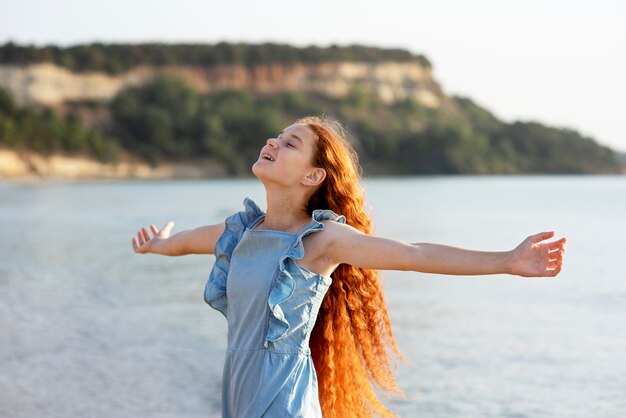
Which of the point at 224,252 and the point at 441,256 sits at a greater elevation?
the point at 441,256

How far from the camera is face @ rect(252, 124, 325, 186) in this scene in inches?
136

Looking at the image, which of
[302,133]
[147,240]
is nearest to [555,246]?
[302,133]

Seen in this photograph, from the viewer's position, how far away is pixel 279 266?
3.29 m

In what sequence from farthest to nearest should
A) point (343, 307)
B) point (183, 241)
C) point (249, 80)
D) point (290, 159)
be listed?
point (249, 80) → point (183, 241) → point (343, 307) → point (290, 159)

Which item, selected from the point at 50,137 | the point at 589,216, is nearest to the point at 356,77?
the point at 50,137

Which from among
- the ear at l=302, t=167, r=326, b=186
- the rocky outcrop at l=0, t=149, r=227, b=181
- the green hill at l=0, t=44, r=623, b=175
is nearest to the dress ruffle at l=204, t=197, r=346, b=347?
the ear at l=302, t=167, r=326, b=186

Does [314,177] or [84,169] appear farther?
[84,169]

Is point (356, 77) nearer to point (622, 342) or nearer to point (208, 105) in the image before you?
point (208, 105)

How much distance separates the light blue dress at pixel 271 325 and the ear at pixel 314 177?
0.14 metres

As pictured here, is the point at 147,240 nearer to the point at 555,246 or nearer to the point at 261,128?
the point at 555,246

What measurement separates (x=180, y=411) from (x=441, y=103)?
355 ft

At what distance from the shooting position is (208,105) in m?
94.7

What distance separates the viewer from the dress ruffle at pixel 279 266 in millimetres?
3248

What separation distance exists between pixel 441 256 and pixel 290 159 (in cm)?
62
